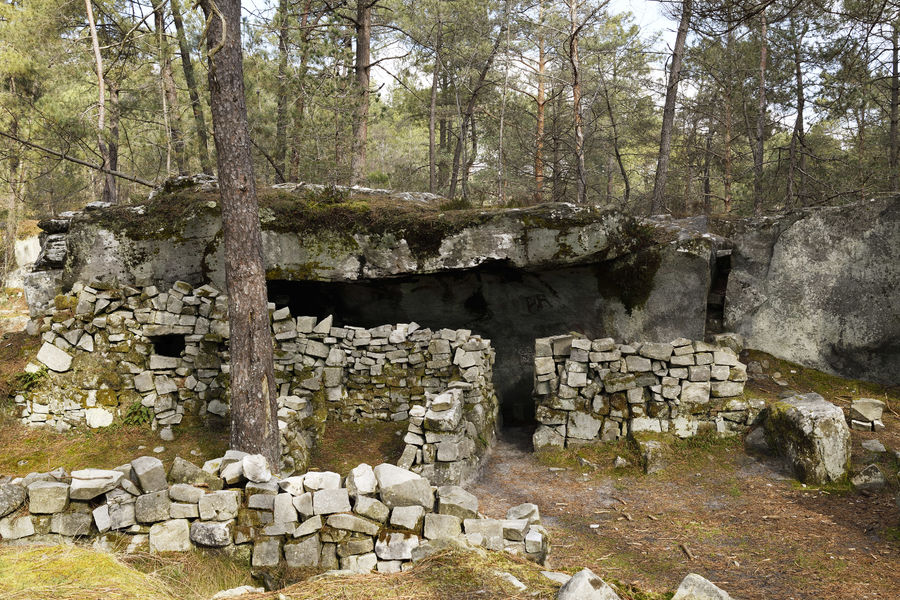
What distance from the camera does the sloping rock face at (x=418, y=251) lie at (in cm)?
1002

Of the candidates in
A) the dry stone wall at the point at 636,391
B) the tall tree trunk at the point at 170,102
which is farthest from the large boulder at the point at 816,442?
the tall tree trunk at the point at 170,102

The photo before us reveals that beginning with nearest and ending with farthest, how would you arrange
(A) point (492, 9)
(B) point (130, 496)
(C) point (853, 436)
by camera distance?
(B) point (130, 496), (C) point (853, 436), (A) point (492, 9)

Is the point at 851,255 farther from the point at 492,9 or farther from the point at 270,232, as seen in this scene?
the point at 492,9

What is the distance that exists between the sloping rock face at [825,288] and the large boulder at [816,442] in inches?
140

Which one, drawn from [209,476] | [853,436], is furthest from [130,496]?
[853,436]

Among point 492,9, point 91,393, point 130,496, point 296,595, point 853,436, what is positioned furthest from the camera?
point 492,9

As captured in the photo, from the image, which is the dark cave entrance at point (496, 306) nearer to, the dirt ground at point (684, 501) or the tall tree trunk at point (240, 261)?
the dirt ground at point (684, 501)

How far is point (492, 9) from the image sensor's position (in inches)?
655

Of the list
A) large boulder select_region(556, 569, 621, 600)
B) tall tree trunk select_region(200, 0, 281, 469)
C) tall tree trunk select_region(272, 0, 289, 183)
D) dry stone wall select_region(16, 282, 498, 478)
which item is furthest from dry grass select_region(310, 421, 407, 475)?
tall tree trunk select_region(272, 0, 289, 183)

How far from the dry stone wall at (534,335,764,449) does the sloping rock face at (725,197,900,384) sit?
10.1 ft

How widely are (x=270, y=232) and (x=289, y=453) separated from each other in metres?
4.33

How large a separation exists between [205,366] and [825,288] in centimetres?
1158

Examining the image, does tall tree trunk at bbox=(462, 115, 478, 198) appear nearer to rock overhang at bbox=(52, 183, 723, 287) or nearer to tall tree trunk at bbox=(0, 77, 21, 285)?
rock overhang at bbox=(52, 183, 723, 287)

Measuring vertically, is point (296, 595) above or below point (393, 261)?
below
